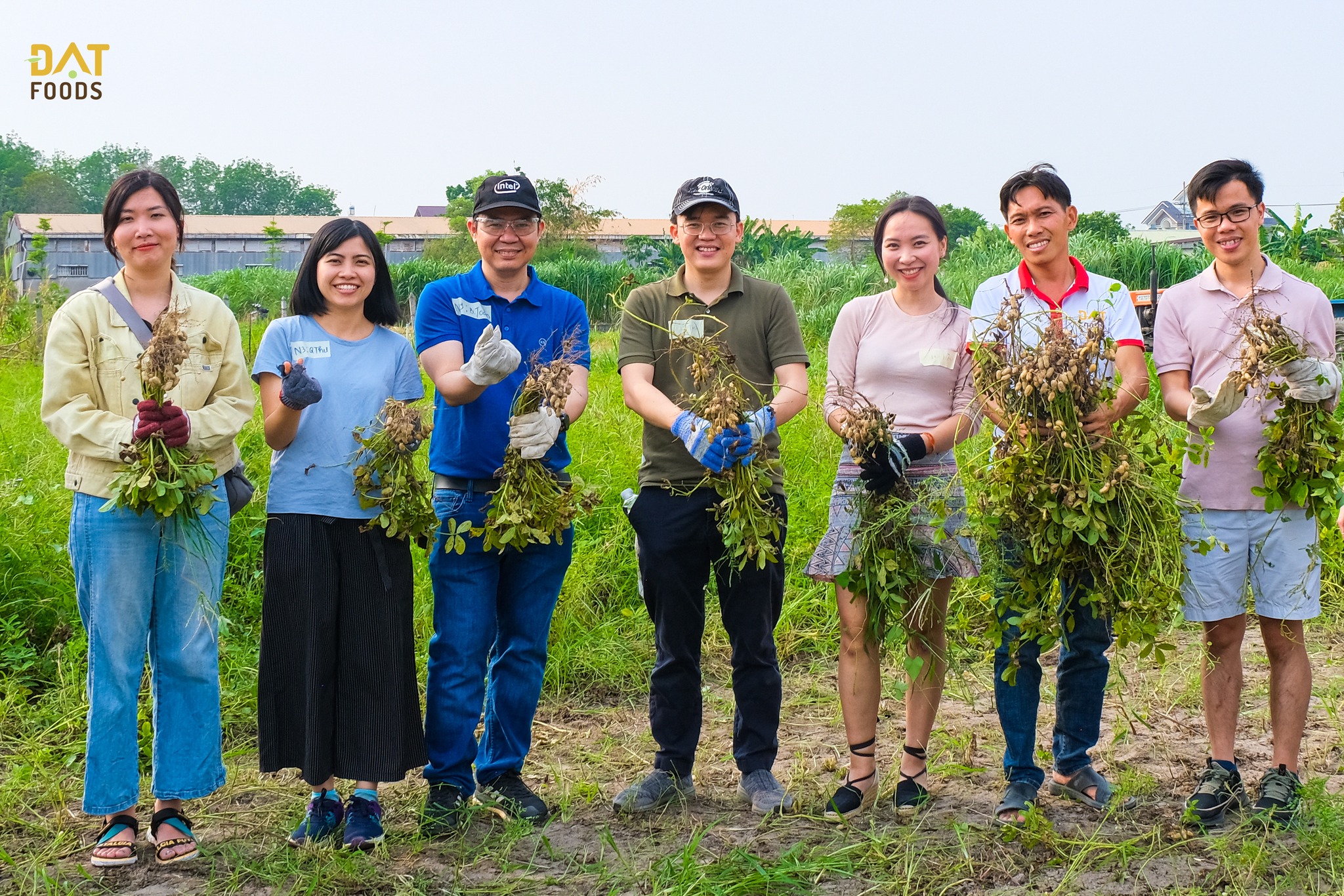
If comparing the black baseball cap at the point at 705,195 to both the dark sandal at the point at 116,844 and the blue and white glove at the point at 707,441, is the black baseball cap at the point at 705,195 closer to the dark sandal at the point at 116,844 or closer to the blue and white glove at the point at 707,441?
the blue and white glove at the point at 707,441

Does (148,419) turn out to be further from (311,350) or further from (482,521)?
(482,521)

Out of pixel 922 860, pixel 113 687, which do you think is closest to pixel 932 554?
pixel 922 860

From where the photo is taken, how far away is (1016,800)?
11.2ft

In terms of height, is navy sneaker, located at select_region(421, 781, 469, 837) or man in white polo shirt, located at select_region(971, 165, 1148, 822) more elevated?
man in white polo shirt, located at select_region(971, 165, 1148, 822)

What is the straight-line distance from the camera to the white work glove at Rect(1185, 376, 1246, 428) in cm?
320

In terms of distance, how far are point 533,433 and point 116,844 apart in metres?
1.77

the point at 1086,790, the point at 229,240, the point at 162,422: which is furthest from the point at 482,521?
the point at 229,240

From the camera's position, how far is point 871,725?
3559 millimetres

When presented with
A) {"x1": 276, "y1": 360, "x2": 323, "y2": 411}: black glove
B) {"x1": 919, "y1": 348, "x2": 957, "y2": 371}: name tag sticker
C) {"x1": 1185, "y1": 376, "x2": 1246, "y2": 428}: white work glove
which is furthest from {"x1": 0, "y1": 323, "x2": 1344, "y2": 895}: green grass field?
{"x1": 276, "y1": 360, "x2": 323, "y2": 411}: black glove

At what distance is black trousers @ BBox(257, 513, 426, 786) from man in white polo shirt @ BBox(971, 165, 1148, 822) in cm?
194

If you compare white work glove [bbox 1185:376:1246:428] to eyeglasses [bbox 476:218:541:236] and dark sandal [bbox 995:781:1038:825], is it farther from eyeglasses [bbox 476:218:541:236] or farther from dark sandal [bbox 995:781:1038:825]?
eyeglasses [bbox 476:218:541:236]

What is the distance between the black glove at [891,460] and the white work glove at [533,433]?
3.21 ft

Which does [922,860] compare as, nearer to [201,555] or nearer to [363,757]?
[363,757]

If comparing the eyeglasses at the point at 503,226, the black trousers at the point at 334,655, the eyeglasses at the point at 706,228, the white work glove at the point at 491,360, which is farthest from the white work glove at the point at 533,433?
the eyeglasses at the point at 706,228
